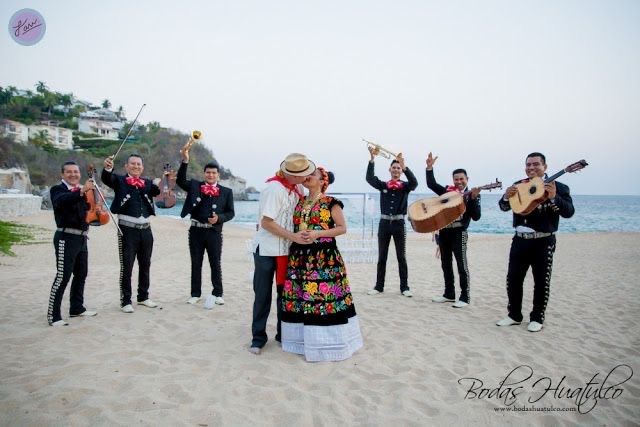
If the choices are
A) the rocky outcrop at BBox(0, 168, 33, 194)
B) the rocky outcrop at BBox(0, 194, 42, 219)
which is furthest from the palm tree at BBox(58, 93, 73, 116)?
the rocky outcrop at BBox(0, 194, 42, 219)

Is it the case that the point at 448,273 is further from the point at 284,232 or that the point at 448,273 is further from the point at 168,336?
the point at 168,336

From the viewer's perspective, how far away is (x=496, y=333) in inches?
197

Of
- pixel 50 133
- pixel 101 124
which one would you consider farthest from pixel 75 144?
pixel 101 124

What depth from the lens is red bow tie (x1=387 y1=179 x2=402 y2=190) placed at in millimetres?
7008

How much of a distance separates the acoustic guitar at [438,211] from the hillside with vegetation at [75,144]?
6089 centimetres

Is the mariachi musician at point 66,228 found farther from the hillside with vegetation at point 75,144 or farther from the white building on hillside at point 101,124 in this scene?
the white building on hillside at point 101,124

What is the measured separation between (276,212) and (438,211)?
9.37ft

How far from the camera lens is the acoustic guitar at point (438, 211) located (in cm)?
573

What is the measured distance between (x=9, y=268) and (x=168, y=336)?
7.11 meters

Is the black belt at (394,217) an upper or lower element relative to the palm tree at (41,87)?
lower

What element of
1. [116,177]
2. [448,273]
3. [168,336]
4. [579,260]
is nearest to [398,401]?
[168,336]

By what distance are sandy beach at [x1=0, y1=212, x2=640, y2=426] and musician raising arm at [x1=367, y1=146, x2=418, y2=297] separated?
1.75ft

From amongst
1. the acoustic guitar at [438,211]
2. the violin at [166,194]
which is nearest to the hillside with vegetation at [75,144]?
the violin at [166,194]

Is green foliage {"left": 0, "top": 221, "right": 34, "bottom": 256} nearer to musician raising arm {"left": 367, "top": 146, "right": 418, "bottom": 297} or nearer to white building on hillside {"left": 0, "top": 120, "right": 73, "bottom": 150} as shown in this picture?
musician raising arm {"left": 367, "top": 146, "right": 418, "bottom": 297}
